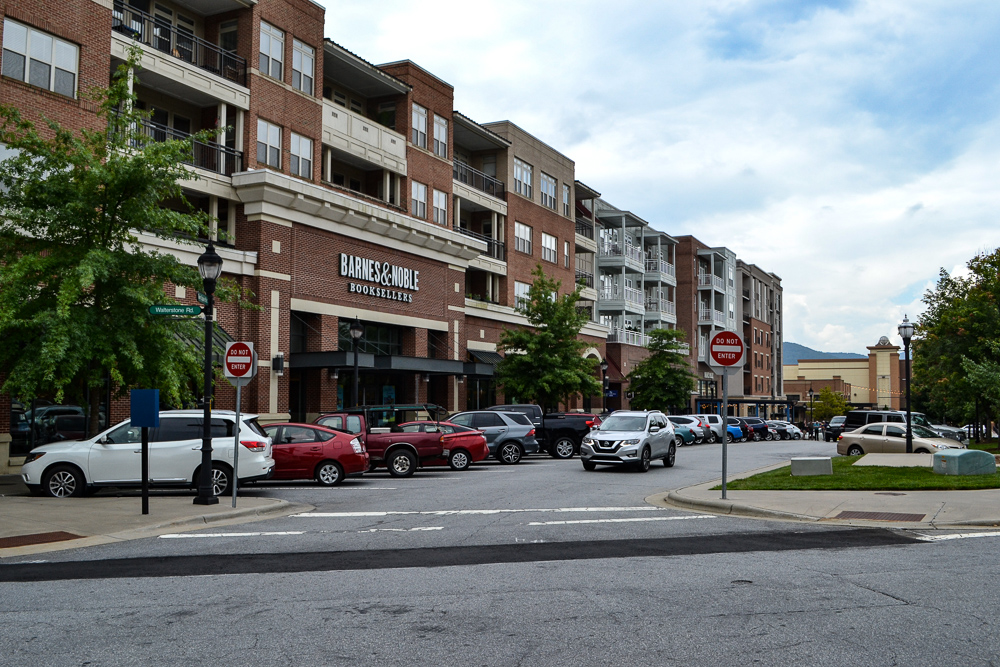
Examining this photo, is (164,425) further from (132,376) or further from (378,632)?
(378,632)

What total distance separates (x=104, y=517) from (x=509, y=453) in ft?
51.8

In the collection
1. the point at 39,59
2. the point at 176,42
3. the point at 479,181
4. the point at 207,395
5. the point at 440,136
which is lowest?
the point at 207,395

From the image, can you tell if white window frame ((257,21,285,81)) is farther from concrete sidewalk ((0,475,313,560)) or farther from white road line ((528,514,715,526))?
white road line ((528,514,715,526))

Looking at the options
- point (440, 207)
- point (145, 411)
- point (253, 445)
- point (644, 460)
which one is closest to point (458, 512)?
point (253, 445)

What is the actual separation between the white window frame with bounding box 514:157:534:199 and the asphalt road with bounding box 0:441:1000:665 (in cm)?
3760

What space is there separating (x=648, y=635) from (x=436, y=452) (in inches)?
677

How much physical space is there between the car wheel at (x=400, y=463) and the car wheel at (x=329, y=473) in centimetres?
282

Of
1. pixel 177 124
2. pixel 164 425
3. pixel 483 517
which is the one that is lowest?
pixel 483 517

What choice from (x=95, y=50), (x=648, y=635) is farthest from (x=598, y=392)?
(x=648, y=635)

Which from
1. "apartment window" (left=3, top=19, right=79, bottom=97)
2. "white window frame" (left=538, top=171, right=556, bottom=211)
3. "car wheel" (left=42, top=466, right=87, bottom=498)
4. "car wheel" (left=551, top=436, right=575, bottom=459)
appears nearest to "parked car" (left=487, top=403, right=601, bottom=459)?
"car wheel" (left=551, top=436, right=575, bottom=459)

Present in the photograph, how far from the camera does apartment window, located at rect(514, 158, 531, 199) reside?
162ft

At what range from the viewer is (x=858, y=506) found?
14.6 metres

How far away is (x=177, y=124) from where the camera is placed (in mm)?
29797

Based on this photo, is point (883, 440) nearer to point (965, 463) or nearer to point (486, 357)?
point (965, 463)
